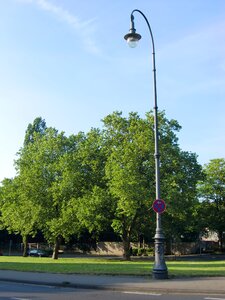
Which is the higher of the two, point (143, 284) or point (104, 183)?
point (104, 183)

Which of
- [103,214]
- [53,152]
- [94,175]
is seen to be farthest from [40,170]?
[103,214]

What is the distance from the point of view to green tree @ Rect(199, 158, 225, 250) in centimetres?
6281

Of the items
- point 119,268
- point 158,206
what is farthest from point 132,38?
point 119,268

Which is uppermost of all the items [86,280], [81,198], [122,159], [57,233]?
[122,159]

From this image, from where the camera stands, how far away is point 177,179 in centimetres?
3869

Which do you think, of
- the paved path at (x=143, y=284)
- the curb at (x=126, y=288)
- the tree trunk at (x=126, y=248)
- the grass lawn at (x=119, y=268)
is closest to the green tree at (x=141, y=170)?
the tree trunk at (x=126, y=248)

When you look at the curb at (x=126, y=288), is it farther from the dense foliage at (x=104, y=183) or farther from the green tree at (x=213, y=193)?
the green tree at (x=213, y=193)

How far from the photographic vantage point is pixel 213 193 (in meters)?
64.4

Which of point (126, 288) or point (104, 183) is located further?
point (104, 183)

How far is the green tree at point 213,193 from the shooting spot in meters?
62.8

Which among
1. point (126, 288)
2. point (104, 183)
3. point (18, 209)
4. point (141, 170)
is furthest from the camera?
point (18, 209)

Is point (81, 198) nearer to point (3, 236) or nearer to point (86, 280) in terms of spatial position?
point (86, 280)

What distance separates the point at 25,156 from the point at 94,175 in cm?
1061

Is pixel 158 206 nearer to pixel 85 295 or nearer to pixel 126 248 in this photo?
pixel 85 295
